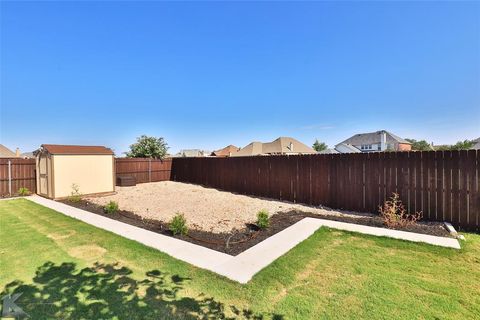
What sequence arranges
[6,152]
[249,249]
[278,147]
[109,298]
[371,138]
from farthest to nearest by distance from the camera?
[371,138]
[278,147]
[6,152]
[249,249]
[109,298]

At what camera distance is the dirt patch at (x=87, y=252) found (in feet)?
12.8

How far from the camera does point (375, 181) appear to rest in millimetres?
6969

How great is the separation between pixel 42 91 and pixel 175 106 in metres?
8.87

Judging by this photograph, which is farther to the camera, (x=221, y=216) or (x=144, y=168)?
(x=144, y=168)

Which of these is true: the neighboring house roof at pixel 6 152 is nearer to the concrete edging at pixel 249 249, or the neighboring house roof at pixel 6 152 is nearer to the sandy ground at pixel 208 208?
the sandy ground at pixel 208 208

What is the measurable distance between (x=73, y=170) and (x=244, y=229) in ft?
30.0

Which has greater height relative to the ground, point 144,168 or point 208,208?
point 144,168

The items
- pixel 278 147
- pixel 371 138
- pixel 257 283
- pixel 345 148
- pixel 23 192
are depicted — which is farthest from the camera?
pixel 345 148

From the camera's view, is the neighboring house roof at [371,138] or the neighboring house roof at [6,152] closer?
the neighboring house roof at [6,152]

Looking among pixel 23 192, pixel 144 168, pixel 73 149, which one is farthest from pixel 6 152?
pixel 73 149

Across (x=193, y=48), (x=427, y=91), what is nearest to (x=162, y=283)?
(x=193, y=48)

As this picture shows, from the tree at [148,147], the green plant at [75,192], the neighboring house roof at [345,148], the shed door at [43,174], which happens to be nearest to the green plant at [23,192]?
the shed door at [43,174]

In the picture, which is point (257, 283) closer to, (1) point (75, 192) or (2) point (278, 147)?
(1) point (75, 192)

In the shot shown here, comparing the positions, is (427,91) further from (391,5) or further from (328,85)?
(391,5)
